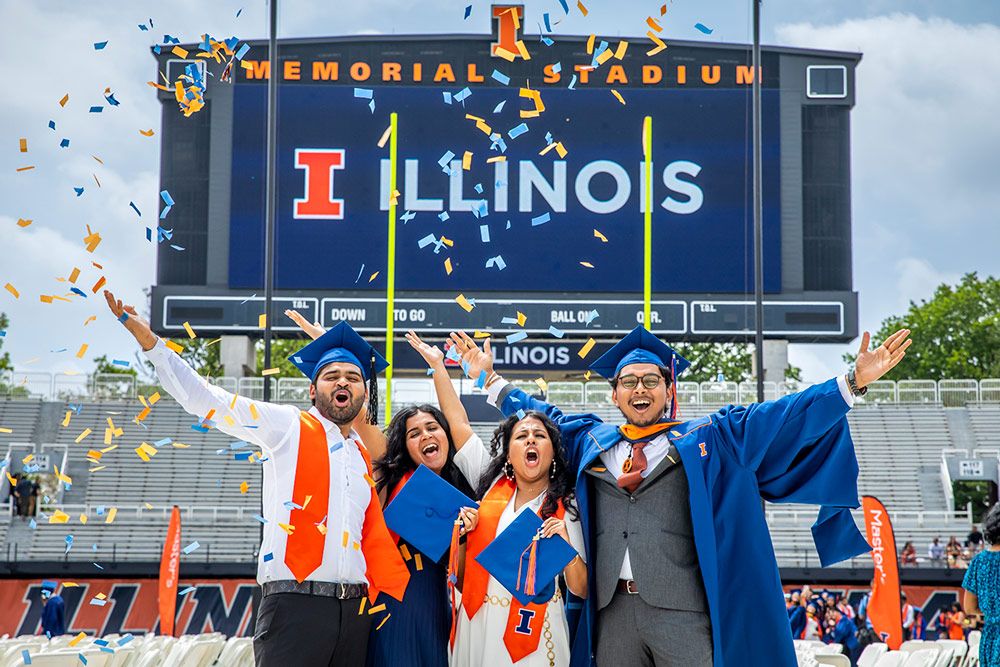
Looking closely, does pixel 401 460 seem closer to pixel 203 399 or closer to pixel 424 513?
pixel 424 513

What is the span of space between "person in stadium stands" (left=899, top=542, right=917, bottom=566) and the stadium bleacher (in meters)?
1.20

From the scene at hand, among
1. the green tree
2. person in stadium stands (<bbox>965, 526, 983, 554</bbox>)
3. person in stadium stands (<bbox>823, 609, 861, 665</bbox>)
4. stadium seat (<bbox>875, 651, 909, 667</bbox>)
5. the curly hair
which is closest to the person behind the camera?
the curly hair

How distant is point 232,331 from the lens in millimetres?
20062

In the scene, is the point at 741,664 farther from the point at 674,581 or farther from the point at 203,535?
the point at 203,535

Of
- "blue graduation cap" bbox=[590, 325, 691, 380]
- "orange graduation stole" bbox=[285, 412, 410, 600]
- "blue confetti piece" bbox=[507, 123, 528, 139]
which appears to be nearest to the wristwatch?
"blue graduation cap" bbox=[590, 325, 691, 380]

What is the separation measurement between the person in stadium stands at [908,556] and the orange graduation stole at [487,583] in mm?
15143

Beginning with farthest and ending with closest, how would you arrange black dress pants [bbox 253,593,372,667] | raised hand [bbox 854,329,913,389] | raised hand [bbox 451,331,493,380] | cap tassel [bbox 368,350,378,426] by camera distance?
raised hand [bbox 451,331,493,380] < cap tassel [bbox 368,350,378,426] < raised hand [bbox 854,329,913,389] < black dress pants [bbox 253,593,372,667]

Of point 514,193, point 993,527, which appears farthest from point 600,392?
point 993,527

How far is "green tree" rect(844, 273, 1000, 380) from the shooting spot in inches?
1497

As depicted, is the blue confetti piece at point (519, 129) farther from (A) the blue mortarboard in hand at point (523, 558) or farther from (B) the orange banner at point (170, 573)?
(B) the orange banner at point (170, 573)

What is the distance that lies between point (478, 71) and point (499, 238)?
133 inches

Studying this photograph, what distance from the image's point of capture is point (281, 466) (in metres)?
4.01

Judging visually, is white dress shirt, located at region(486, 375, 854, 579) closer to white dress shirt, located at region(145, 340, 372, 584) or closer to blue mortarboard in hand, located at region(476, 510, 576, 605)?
blue mortarboard in hand, located at region(476, 510, 576, 605)

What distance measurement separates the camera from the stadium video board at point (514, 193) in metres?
19.8
